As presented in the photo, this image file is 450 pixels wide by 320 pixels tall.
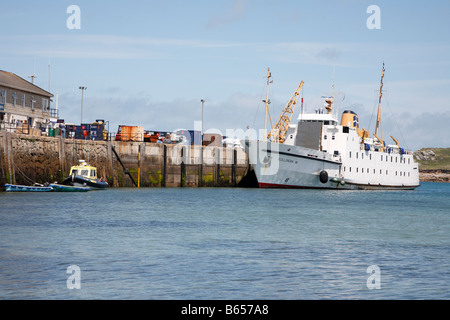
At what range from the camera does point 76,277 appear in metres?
17.6

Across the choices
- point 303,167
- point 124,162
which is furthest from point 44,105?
point 303,167

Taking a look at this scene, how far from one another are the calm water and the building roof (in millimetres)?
21849

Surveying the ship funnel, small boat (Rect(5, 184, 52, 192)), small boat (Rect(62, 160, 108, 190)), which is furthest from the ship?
small boat (Rect(5, 184, 52, 192))

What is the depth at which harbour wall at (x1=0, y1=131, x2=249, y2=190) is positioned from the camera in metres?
51.1

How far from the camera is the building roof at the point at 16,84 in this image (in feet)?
205

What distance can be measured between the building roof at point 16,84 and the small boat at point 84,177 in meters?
12.6

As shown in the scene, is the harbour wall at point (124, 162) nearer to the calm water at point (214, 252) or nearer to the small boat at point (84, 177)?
the small boat at point (84, 177)

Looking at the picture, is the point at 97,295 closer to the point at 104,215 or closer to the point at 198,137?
the point at 104,215

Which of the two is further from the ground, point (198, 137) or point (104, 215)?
point (198, 137)

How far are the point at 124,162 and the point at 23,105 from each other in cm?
1282

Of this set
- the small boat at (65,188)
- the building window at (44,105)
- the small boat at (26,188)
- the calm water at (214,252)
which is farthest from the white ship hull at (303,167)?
the small boat at (26,188)
